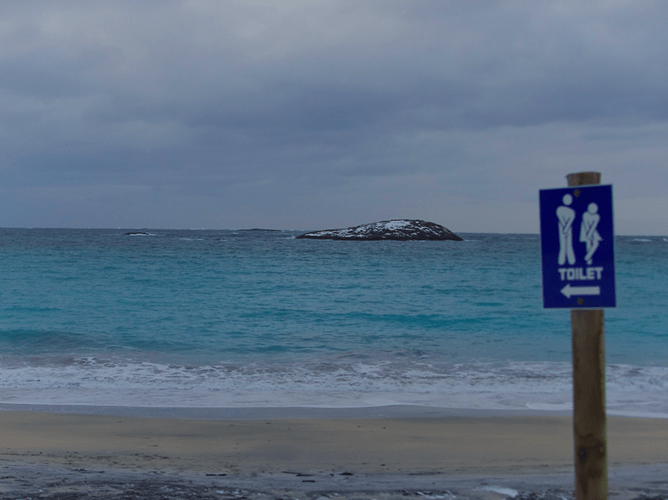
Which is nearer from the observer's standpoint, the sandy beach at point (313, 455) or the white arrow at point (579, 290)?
the white arrow at point (579, 290)

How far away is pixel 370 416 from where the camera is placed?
7.87 meters

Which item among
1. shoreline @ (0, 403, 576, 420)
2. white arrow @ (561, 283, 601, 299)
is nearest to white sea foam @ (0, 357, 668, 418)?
shoreline @ (0, 403, 576, 420)

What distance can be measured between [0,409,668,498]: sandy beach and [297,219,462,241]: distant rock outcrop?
305ft

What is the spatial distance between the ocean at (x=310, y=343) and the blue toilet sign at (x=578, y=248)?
649cm

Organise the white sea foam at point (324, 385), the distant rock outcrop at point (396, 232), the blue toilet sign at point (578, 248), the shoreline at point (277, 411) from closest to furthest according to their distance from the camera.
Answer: the blue toilet sign at point (578, 248) < the shoreline at point (277, 411) < the white sea foam at point (324, 385) < the distant rock outcrop at point (396, 232)

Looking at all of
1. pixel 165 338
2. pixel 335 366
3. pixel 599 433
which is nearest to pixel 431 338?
pixel 335 366

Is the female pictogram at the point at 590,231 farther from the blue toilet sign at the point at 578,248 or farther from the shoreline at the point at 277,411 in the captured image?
the shoreline at the point at 277,411

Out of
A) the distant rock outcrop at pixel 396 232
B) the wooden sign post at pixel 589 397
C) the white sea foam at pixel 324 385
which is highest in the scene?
the distant rock outcrop at pixel 396 232

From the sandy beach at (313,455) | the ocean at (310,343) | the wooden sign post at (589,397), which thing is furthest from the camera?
the ocean at (310,343)

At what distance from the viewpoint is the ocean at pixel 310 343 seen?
9500 mm

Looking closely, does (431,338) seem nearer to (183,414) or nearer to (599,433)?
(183,414)

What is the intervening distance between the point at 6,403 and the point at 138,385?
2.30 meters

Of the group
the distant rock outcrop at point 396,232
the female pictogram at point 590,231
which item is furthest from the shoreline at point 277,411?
the distant rock outcrop at point 396,232

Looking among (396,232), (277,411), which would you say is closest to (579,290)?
(277,411)
